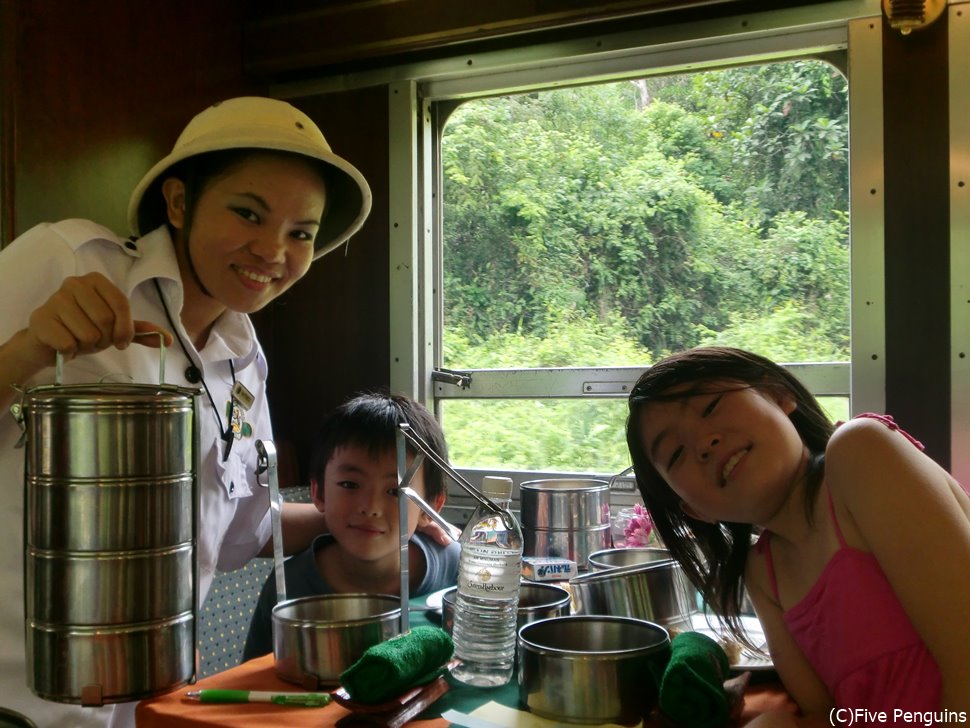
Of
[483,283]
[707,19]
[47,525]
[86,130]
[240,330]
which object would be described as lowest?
[47,525]

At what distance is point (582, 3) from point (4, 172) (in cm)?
169

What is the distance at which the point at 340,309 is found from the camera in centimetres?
304

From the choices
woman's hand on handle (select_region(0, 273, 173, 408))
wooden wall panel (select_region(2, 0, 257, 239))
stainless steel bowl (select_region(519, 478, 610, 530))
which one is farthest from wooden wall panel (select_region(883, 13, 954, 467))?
wooden wall panel (select_region(2, 0, 257, 239))

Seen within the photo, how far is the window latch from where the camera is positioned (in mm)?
2924

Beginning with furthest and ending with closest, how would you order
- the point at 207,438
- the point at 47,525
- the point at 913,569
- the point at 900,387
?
the point at 900,387
the point at 207,438
the point at 913,569
the point at 47,525

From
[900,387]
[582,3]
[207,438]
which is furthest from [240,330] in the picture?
[900,387]

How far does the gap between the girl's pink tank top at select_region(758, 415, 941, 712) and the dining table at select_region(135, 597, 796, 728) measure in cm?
9

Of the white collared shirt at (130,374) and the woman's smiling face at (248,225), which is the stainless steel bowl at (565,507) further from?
A: the woman's smiling face at (248,225)

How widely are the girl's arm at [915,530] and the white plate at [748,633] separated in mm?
263

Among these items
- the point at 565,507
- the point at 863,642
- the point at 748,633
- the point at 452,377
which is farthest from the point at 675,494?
the point at 452,377

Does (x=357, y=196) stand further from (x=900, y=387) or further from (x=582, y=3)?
(x=900, y=387)

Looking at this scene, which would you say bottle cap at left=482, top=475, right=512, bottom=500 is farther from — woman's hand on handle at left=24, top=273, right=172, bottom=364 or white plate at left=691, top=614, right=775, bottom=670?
woman's hand on handle at left=24, top=273, right=172, bottom=364

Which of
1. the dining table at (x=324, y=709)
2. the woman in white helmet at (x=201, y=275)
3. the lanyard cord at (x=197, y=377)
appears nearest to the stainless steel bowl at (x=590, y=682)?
the dining table at (x=324, y=709)

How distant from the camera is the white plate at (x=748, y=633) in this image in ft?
4.45
